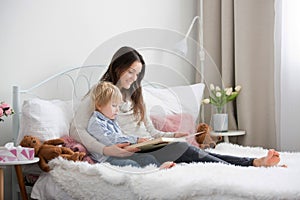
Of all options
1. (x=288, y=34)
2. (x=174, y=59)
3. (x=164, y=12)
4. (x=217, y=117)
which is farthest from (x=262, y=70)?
(x=174, y=59)

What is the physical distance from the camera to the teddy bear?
88.3 inches

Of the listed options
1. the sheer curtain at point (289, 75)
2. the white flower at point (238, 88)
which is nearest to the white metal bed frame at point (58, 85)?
the white flower at point (238, 88)

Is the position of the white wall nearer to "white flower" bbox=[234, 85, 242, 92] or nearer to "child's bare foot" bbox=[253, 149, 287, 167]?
"white flower" bbox=[234, 85, 242, 92]

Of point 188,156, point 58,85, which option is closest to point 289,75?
point 188,156

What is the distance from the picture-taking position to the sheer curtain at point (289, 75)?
3129mm

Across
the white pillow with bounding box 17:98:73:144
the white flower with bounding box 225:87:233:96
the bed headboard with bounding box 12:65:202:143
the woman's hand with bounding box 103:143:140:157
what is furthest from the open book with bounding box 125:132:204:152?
the white flower with bounding box 225:87:233:96

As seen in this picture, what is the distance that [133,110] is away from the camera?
6.40 feet

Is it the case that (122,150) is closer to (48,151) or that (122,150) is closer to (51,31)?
(48,151)

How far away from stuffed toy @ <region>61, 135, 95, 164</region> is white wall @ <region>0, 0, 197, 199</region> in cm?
43

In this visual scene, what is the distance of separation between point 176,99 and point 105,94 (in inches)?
10.4

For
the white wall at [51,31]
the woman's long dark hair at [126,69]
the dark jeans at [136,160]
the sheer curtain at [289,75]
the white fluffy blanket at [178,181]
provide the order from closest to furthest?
the white fluffy blanket at [178,181] → the woman's long dark hair at [126,69] → the dark jeans at [136,160] → the white wall at [51,31] → the sheer curtain at [289,75]

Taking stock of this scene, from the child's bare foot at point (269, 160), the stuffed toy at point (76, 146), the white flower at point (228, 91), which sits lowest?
the child's bare foot at point (269, 160)

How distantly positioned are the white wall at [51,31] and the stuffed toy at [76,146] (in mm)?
429

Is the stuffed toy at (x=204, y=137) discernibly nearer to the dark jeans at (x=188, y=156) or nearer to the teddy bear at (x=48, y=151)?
the dark jeans at (x=188, y=156)
